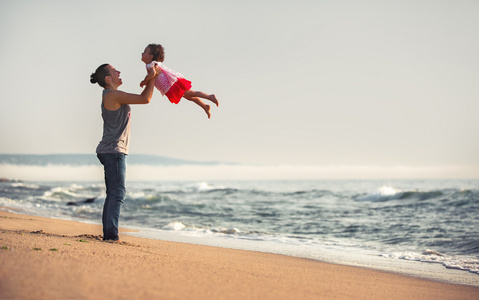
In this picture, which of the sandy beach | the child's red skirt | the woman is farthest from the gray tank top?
the sandy beach

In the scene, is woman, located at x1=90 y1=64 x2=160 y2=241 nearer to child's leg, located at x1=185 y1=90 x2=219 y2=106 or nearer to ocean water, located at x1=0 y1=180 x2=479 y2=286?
child's leg, located at x1=185 y1=90 x2=219 y2=106

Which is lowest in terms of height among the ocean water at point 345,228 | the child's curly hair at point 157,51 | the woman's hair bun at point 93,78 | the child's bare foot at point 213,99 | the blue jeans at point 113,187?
the ocean water at point 345,228

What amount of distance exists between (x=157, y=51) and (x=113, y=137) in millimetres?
1111

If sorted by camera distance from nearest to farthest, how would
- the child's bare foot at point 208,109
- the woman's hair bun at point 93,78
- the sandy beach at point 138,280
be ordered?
1. the sandy beach at point 138,280
2. the woman's hair bun at point 93,78
3. the child's bare foot at point 208,109

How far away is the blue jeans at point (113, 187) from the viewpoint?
4.79 m

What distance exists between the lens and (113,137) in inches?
Result: 188

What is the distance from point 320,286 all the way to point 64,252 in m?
2.04

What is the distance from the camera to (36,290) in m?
2.41

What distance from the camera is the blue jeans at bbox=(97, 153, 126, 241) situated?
479 cm

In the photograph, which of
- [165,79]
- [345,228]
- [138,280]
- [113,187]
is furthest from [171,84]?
[345,228]

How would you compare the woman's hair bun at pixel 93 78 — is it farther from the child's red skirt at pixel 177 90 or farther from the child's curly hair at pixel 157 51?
the child's red skirt at pixel 177 90

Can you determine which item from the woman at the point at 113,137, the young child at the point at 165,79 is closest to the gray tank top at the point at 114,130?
the woman at the point at 113,137

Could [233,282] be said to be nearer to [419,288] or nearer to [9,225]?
[419,288]

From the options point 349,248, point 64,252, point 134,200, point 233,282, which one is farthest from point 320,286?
point 134,200
